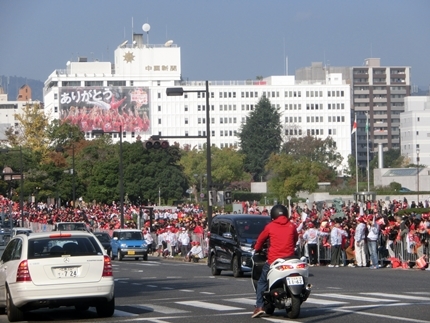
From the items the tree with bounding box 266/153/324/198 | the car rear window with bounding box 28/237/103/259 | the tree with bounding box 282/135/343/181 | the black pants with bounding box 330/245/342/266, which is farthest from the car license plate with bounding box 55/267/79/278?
the tree with bounding box 282/135/343/181

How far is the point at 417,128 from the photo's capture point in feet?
638

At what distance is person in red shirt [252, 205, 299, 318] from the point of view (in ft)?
49.6

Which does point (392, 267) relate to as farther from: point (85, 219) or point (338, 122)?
point (338, 122)

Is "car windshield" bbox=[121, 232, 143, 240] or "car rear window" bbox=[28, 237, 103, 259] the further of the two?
"car windshield" bbox=[121, 232, 143, 240]

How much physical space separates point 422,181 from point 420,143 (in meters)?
95.8

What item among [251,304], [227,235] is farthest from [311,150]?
[251,304]

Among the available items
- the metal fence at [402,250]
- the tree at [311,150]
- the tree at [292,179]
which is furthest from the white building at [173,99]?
the metal fence at [402,250]

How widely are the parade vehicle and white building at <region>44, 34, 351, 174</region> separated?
5219 inches

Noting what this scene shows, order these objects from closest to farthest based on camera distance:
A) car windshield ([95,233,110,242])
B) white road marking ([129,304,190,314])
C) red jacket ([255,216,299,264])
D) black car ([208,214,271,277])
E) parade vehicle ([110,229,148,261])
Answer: red jacket ([255,216,299,264]) → white road marking ([129,304,190,314]) → black car ([208,214,271,277]) → parade vehicle ([110,229,148,261]) → car windshield ([95,233,110,242])

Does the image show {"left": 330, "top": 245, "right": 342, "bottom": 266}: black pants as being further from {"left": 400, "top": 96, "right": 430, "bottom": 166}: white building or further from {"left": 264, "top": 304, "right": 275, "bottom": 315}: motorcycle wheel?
{"left": 400, "top": 96, "right": 430, "bottom": 166}: white building

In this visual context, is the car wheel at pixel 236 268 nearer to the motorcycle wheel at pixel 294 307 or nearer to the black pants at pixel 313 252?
the black pants at pixel 313 252

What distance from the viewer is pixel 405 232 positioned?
3127 centimetres

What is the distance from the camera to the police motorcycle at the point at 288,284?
584 inches

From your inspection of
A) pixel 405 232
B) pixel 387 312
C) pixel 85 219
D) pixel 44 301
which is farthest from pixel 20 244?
pixel 85 219
